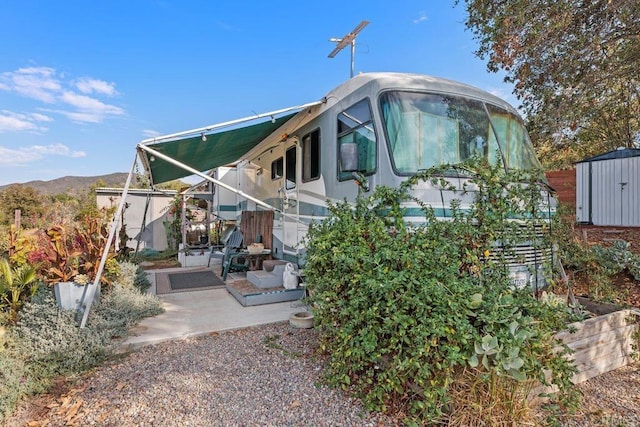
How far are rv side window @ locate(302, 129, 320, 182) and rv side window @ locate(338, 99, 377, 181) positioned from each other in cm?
72

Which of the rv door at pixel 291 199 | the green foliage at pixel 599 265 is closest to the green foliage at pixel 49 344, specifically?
the rv door at pixel 291 199

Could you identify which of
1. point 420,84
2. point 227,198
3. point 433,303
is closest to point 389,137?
point 420,84

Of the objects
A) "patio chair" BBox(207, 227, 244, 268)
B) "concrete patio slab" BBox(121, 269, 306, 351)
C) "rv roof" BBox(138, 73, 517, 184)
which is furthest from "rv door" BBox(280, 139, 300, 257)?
"patio chair" BBox(207, 227, 244, 268)

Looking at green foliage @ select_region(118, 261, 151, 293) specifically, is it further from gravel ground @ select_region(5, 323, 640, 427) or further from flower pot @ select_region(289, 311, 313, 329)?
flower pot @ select_region(289, 311, 313, 329)

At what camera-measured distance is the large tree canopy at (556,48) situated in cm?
590

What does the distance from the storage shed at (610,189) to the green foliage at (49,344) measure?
12821mm

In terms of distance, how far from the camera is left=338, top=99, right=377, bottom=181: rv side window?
3.91 m

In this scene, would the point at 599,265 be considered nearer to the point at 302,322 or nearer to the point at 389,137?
the point at 389,137

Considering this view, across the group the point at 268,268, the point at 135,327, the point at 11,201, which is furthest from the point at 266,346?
the point at 11,201

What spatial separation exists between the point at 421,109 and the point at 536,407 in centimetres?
293

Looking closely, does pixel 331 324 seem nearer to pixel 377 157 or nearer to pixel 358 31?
pixel 377 157

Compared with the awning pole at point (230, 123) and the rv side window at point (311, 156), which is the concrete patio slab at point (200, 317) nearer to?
the rv side window at point (311, 156)

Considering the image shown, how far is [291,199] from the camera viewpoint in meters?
6.09

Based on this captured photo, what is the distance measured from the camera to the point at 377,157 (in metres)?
3.78
